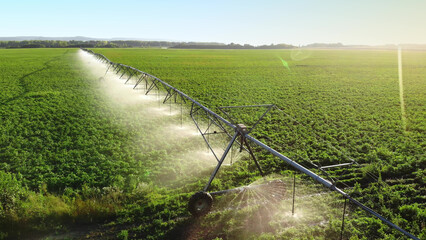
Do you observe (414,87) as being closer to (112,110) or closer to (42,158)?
(112,110)

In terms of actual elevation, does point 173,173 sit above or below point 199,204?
below

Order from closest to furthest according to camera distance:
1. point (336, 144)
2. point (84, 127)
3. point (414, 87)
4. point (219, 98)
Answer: point (336, 144) → point (84, 127) → point (219, 98) → point (414, 87)

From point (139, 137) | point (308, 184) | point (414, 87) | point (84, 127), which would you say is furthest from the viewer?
point (414, 87)

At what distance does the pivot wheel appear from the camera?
27.9 ft

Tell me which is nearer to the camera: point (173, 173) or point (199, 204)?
point (199, 204)

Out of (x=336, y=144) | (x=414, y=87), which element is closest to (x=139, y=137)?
(x=336, y=144)

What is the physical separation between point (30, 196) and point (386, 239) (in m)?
11.4

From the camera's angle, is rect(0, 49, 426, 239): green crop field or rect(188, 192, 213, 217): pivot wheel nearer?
rect(0, 49, 426, 239): green crop field

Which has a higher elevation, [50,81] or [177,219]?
[50,81]

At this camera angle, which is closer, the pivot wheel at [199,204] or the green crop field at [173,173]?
the green crop field at [173,173]

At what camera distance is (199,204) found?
861 cm

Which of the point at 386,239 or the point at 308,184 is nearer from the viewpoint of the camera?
the point at 386,239

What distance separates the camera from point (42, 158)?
495 inches

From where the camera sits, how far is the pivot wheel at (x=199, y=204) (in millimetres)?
8492
